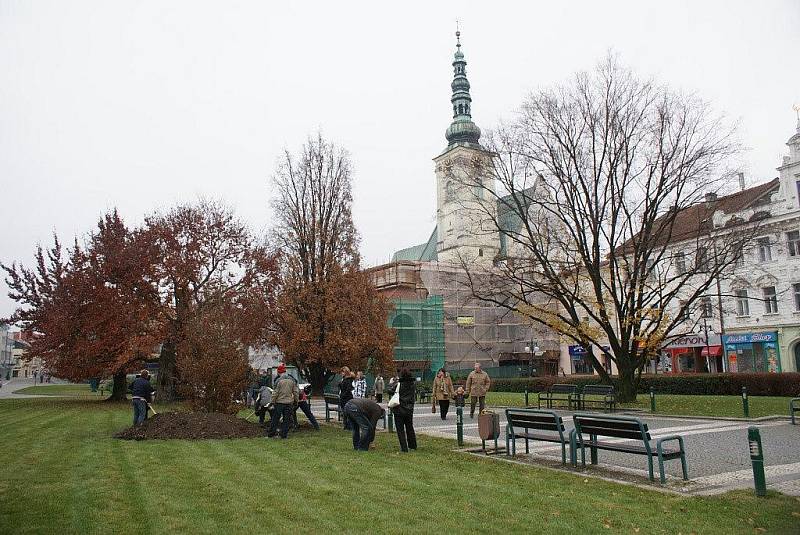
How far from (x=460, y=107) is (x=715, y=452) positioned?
224 ft

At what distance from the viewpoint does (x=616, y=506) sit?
7.04m

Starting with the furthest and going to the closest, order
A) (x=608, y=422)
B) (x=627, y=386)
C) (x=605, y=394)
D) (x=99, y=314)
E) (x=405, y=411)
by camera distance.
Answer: (x=99, y=314)
(x=627, y=386)
(x=605, y=394)
(x=405, y=411)
(x=608, y=422)

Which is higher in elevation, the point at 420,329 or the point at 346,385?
the point at 420,329

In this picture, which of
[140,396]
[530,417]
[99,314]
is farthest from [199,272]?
[530,417]

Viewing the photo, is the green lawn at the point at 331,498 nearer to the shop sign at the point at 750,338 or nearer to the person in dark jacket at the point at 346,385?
the person in dark jacket at the point at 346,385

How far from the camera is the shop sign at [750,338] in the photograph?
4116 centimetres

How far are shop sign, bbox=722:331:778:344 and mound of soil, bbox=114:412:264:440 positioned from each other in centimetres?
3730

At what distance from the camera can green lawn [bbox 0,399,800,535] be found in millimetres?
6148

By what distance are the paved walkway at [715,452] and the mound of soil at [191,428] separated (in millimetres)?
4567

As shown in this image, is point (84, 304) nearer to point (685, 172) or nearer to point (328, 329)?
point (328, 329)

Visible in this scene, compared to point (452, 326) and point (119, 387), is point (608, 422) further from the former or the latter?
point (452, 326)

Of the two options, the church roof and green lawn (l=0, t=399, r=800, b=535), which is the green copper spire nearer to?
the church roof

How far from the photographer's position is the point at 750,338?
42469 mm

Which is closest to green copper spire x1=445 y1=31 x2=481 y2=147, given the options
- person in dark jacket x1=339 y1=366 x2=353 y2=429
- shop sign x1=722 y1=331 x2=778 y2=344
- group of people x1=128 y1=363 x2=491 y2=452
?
shop sign x1=722 y1=331 x2=778 y2=344
